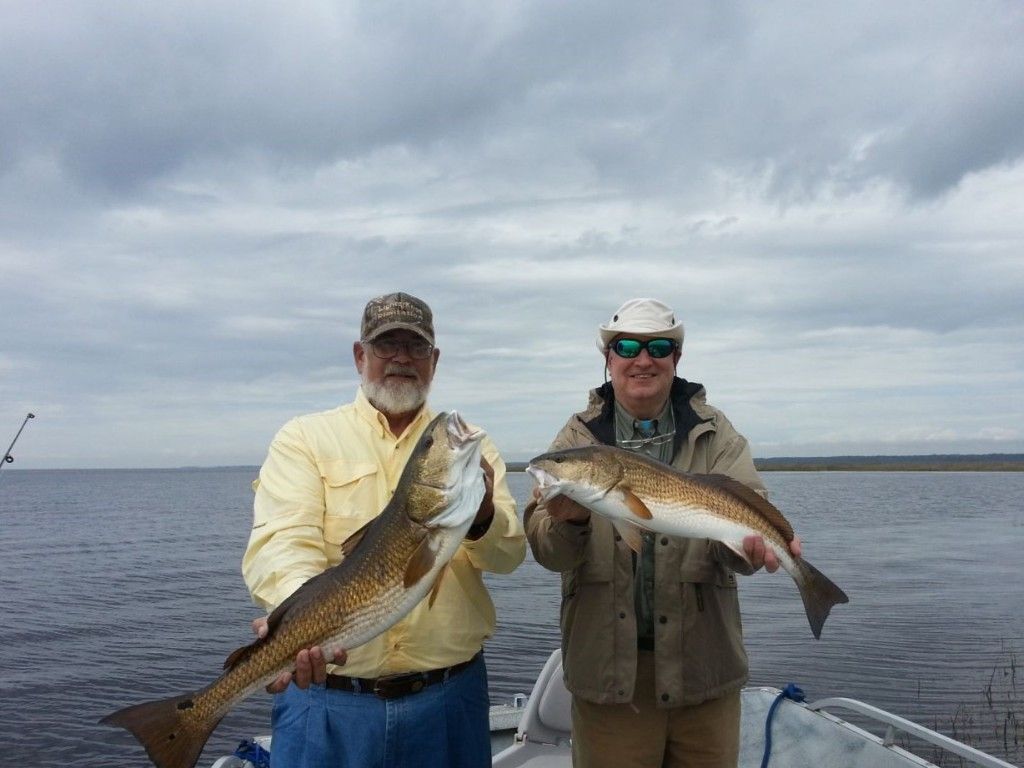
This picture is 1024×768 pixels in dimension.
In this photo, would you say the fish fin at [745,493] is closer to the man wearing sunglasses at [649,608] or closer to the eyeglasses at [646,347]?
the man wearing sunglasses at [649,608]

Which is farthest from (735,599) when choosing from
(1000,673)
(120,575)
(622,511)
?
(120,575)

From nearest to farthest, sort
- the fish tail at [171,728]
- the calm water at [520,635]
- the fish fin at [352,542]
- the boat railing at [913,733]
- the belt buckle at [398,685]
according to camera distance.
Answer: the fish tail at [171,728] < the fish fin at [352,542] < the belt buckle at [398,685] < the boat railing at [913,733] < the calm water at [520,635]

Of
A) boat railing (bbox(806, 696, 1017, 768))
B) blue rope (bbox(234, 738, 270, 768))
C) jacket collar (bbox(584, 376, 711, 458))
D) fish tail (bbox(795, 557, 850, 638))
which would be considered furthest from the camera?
blue rope (bbox(234, 738, 270, 768))

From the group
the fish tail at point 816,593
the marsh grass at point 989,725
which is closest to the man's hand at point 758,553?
the fish tail at point 816,593

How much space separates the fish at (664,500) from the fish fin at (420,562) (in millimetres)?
718

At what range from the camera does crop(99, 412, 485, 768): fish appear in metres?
3.69

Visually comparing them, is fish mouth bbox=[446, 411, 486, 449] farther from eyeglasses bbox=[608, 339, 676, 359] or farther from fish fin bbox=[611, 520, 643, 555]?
eyeglasses bbox=[608, 339, 676, 359]

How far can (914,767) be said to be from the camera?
5.55 meters

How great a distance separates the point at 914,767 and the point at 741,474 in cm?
280

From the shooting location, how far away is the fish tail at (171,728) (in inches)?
143

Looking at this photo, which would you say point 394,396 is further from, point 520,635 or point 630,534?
point 520,635

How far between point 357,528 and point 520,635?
46.8 ft

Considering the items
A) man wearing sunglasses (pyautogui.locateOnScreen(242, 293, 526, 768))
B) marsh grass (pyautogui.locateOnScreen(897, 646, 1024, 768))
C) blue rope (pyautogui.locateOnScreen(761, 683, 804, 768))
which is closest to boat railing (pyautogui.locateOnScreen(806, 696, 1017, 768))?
blue rope (pyautogui.locateOnScreen(761, 683, 804, 768))

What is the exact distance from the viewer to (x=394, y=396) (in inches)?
180
